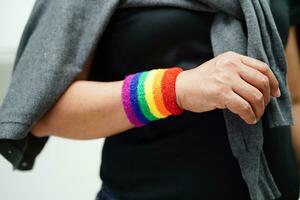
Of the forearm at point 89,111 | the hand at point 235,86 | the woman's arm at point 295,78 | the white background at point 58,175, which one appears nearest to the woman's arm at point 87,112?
the forearm at point 89,111

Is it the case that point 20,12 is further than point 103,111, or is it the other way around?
point 20,12

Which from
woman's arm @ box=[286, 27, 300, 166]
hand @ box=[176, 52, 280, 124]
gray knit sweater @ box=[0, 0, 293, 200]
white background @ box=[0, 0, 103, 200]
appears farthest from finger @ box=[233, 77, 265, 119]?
white background @ box=[0, 0, 103, 200]

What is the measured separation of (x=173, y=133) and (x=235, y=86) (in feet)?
0.62

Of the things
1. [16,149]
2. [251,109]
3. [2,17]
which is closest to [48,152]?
[2,17]

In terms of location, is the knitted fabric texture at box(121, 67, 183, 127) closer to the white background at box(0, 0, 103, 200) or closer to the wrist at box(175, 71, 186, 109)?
the wrist at box(175, 71, 186, 109)

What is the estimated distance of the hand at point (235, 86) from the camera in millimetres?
472

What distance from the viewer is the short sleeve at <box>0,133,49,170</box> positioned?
0.65 metres

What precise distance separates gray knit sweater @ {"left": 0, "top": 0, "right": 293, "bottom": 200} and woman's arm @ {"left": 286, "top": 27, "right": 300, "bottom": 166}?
6.1 inches

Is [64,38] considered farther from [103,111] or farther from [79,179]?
[79,179]

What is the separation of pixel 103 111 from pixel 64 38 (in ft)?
0.44

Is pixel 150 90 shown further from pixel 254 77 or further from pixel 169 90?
pixel 254 77

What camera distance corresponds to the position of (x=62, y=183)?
4.17ft

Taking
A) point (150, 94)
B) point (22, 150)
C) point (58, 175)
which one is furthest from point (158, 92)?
point (58, 175)

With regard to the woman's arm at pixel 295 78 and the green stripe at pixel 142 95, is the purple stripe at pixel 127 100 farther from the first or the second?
the woman's arm at pixel 295 78
